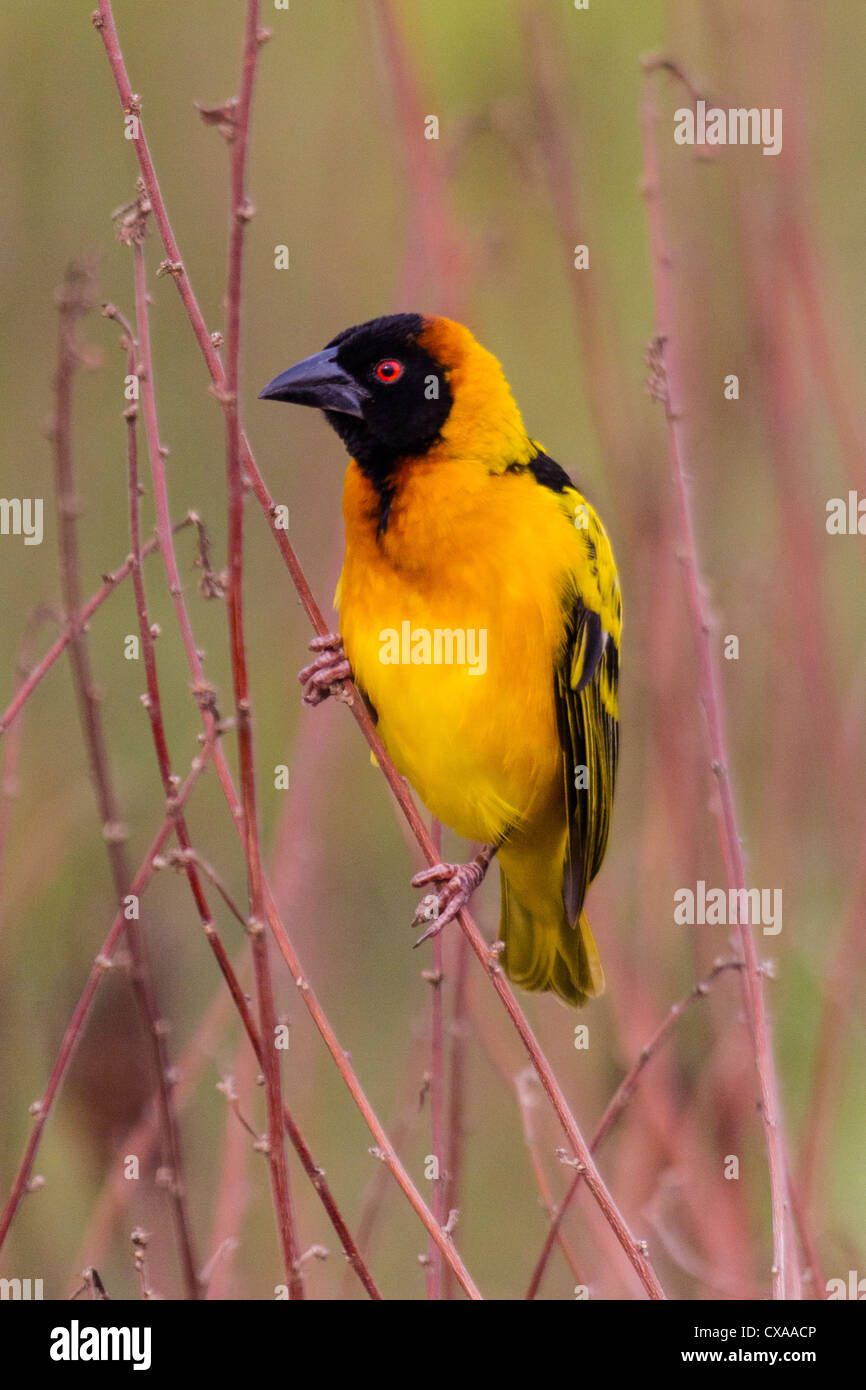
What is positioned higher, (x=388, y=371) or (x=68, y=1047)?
(x=388, y=371)

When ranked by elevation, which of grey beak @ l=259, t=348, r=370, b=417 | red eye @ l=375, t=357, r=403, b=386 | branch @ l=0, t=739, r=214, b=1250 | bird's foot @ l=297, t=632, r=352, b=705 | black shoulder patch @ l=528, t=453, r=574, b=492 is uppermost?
red eye @ l=375, t=357, r=403, b=386

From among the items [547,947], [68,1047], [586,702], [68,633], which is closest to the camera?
[68,1047]

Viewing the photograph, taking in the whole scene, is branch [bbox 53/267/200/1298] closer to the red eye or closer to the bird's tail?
the red eye

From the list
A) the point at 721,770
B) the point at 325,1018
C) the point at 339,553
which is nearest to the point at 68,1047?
the point at 325,1018

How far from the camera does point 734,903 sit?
2.14m

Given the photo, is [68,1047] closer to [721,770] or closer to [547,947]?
[721,770]

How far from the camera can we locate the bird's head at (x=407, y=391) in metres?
3.03

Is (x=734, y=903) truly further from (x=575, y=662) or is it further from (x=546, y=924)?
(x=546, y=924)

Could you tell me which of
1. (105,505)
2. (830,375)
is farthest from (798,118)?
(105,505)

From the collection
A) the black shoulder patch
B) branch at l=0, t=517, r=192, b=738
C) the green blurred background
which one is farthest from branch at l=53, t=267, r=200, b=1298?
the black shoulder patch

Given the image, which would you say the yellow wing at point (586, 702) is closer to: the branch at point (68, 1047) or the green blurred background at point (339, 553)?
the green blurred background at point (339, 553)

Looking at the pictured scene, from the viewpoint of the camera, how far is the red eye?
3.06 m

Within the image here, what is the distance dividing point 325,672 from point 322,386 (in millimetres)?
615

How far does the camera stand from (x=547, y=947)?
3535 millimetres
